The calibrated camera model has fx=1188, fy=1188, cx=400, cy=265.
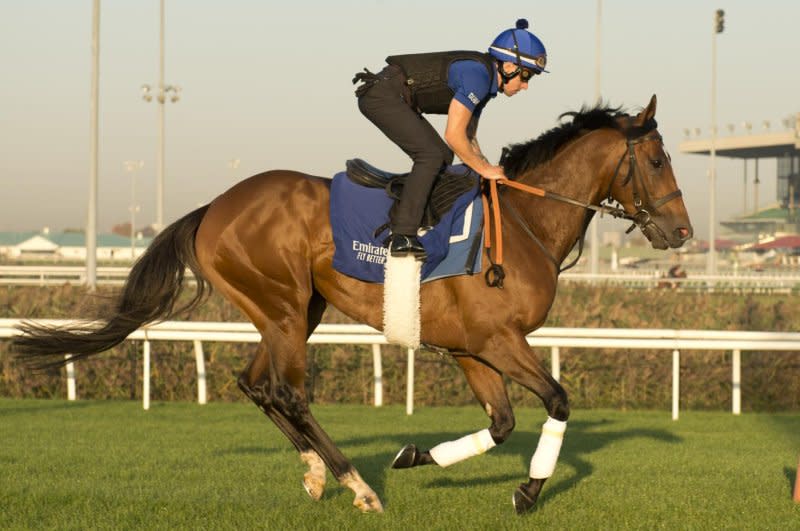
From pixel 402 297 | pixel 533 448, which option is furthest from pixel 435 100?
pixel 533 448

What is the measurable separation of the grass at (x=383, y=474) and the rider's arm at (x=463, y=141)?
1726 millimetres

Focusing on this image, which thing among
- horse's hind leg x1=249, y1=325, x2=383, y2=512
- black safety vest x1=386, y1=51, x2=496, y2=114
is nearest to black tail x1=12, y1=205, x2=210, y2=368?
horse's hind leg x1=249, y1=325, x2=383, y2=512

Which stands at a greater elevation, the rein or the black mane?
the black mane

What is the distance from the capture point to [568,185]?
6.41 metres

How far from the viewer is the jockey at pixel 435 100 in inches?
239

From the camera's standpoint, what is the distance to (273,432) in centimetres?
978

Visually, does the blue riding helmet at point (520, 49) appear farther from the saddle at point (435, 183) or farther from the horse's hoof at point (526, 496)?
the horse's hoof at point (526, 496)

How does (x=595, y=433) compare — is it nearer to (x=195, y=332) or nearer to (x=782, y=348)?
(x=782, y=348)

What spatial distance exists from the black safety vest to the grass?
2104 millimetres

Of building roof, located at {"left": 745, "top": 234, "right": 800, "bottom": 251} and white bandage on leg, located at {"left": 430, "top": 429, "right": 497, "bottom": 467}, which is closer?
white bandage on leg, located at {"left": 430, "top": 429, "right": 497, "bottom": 467}

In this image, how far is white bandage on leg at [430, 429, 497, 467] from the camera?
6141 mm

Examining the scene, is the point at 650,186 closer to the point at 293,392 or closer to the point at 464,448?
the point at 464,448

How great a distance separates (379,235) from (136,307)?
5.32ft

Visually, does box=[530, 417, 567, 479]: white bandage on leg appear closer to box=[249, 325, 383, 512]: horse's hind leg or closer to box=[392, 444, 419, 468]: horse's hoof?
box=[392, 444, 419, 468]: horse's hoof
